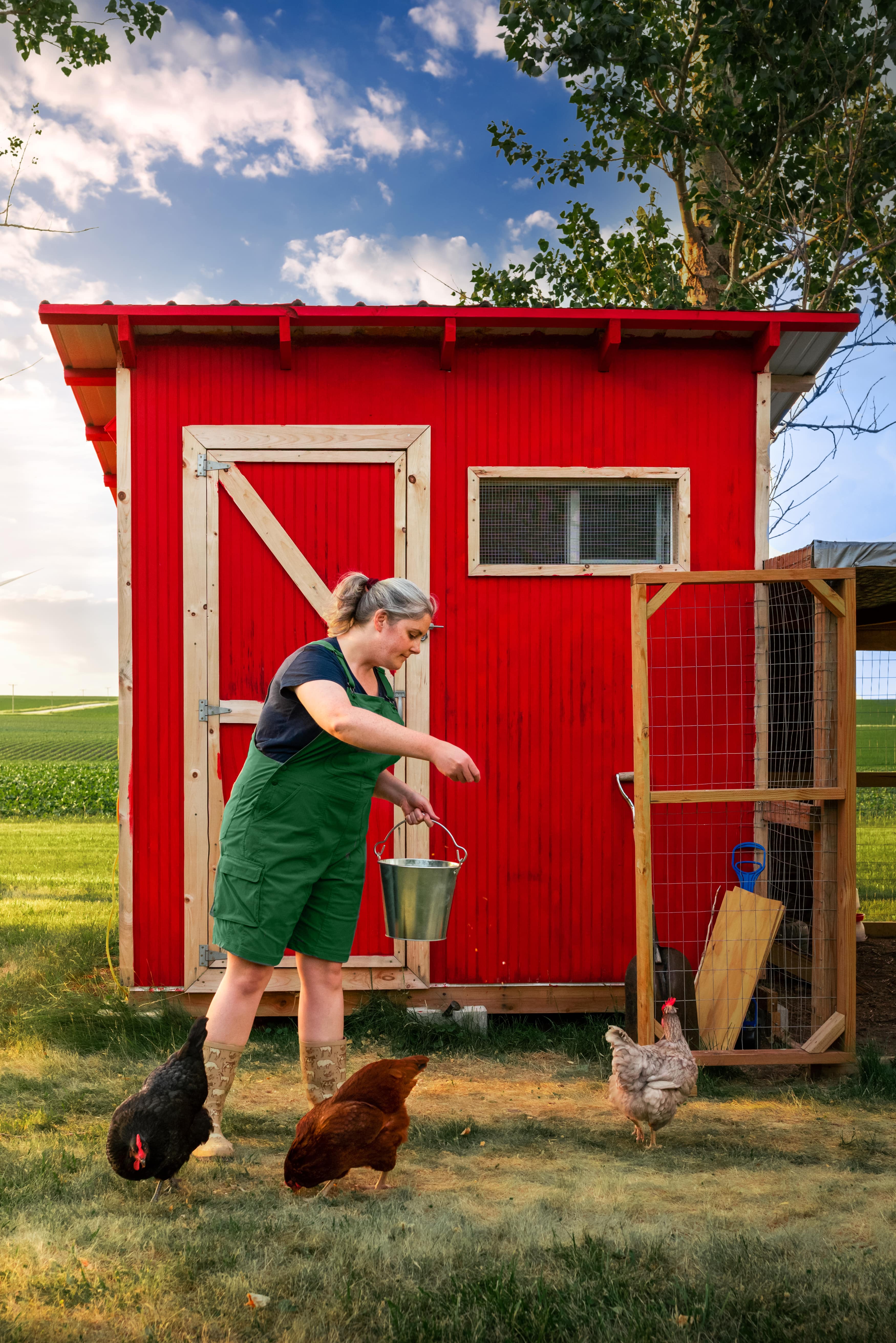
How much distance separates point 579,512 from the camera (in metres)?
5.55

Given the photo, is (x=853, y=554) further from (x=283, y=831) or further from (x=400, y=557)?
(x=283, y=831)

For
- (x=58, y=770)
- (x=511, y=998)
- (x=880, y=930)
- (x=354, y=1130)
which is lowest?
(x=58, y=770)

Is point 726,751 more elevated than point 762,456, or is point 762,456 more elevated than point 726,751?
point 762,456

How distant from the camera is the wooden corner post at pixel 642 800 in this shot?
4.49m

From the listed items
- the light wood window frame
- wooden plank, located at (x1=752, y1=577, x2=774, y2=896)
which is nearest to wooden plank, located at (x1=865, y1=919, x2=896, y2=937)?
wooden plank, located at (x1=752, y1=577, x2=774, y2=896)

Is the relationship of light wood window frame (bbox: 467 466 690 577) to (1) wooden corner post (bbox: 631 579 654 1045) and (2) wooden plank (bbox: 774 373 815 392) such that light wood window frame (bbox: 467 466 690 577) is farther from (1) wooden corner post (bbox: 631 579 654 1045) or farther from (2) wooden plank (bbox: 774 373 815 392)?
(2) wooden plank (bbox: 774 373 815 392)

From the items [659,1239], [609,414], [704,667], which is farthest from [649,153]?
[659,1239]

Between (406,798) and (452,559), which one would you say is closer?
(406,798)

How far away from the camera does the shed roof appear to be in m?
5.18

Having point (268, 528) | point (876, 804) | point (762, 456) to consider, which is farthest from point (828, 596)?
point (876, 804)

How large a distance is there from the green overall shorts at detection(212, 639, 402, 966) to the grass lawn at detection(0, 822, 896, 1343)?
2.83 feet

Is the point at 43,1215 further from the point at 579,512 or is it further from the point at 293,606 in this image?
the point at 579,512

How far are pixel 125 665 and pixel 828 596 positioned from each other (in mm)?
3775

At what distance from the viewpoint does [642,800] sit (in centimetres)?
459
